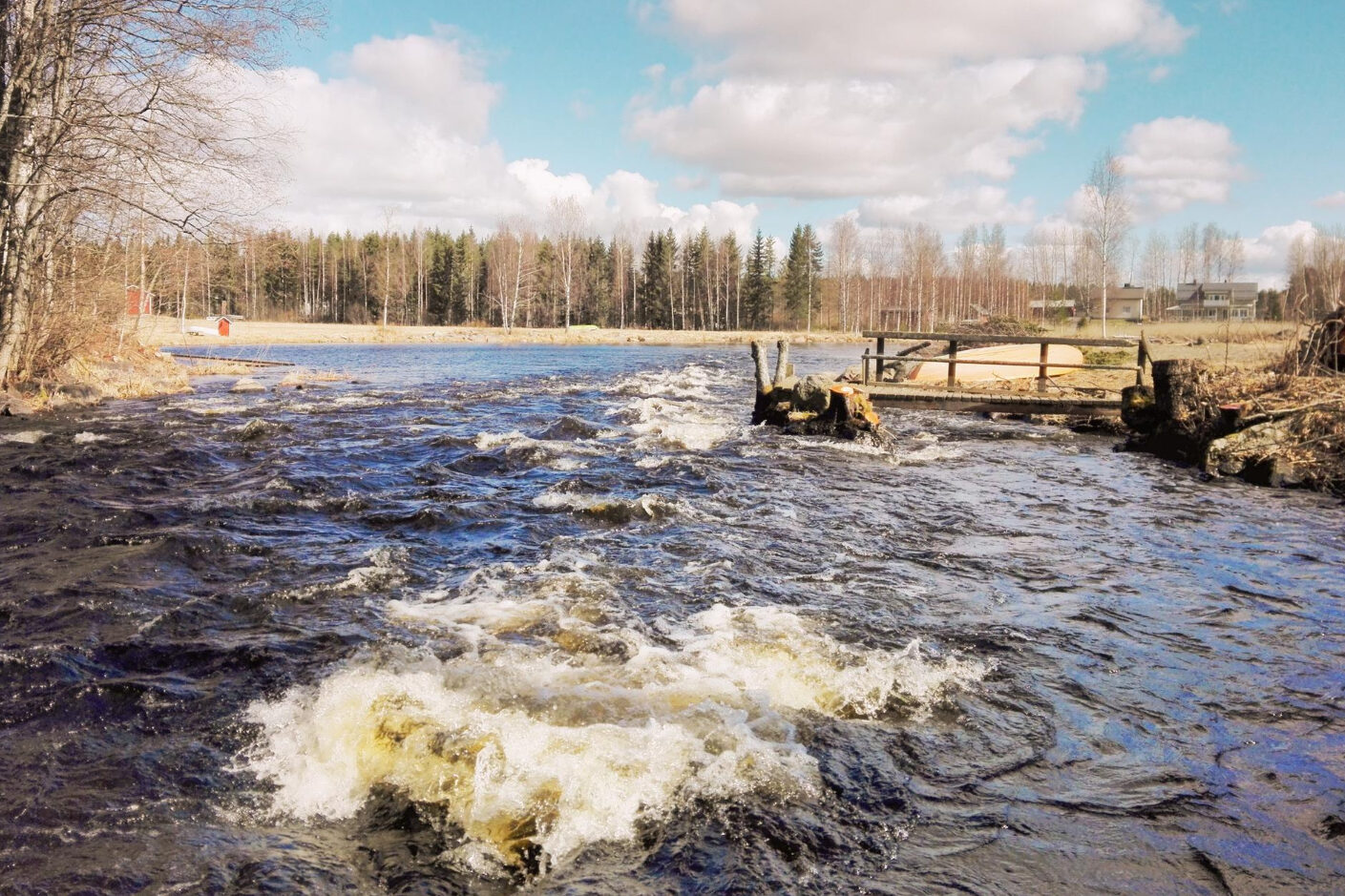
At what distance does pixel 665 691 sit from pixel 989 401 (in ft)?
43.7

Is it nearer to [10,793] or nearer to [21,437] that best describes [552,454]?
[21,437]

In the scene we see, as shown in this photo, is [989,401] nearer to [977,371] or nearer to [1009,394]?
[1009,394]

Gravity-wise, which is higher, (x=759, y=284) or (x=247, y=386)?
(x=759, y=284)

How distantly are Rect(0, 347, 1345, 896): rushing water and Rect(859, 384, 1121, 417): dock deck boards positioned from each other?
20.2 feet

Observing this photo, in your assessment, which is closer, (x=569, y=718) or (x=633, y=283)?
(x=569, y=718)

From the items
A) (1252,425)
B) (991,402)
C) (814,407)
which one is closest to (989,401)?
(991,402)

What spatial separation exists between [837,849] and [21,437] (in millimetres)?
14051

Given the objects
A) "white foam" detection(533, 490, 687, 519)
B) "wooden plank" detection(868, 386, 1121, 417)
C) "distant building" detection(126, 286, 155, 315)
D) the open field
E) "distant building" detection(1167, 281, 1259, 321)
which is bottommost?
"white foam" detection(533, 490, 687, 519)

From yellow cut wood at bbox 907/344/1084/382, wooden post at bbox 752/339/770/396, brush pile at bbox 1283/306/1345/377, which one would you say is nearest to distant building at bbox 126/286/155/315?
wooden post at bbox 752/339/770/396

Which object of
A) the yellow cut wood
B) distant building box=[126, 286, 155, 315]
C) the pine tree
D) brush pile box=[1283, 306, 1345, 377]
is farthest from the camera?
the pine tree

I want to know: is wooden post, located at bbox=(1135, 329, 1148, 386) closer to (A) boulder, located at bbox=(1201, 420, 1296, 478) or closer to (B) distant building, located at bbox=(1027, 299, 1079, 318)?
(A) boulder, located at bbox=(1201, 420, 1296, 478)

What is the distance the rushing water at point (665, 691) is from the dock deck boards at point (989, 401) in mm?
6149

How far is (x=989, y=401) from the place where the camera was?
51.4 ft

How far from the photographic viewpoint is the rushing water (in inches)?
117
